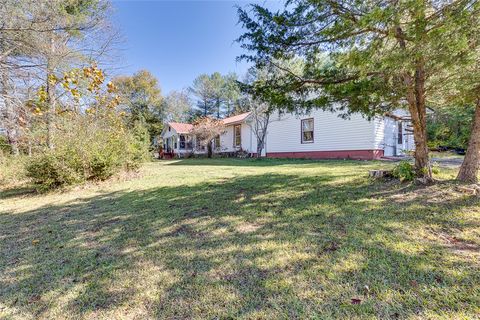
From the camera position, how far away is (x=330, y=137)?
12.8m

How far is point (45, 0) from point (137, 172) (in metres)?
5.41

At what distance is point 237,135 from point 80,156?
47.6 feet

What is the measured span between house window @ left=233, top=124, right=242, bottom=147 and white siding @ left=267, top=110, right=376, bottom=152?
160 inches

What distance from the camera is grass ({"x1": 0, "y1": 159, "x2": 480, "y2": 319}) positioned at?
178 centimetres

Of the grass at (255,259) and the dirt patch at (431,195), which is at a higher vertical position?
the dirt patch at (431,195)

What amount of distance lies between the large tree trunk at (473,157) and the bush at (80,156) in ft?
26.8

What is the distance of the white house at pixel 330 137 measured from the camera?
11.5 metres

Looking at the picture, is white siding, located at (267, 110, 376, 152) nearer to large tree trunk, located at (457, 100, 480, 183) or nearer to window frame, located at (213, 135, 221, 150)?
large tree trunk, located at (457, 100, 480, 183)

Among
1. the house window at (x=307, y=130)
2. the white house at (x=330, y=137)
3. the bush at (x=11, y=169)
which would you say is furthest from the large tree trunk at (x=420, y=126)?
the bush at (x=11, y=169)

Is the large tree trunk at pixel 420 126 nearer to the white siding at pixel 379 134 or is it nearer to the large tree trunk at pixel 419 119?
the large tree trunk at pixel 419 119

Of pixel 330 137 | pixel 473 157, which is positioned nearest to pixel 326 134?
pixel 330 137

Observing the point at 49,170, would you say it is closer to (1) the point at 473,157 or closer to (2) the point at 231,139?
(1) the point at 473,157

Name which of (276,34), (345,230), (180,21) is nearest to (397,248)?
(345,230)

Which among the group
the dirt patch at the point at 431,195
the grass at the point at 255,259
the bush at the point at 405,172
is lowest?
the grass at the point at 255,259
